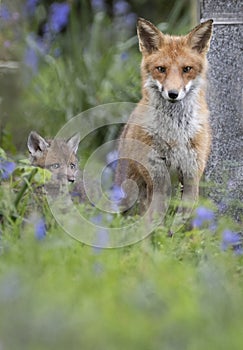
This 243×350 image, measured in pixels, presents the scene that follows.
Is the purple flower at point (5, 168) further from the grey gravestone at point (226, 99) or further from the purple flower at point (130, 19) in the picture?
the purple flower at point (130, 19)

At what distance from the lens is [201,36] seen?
509cm

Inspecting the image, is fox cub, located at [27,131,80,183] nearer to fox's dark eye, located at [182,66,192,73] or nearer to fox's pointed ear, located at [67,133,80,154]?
fox's pointed ear, located at [67,133,80,154]

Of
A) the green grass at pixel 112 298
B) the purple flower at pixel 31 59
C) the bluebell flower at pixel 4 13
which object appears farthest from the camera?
the bluebell flower at pixel 4 13

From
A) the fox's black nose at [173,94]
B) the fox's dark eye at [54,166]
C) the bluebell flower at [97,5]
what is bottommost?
the bluebell flower at [97,5]

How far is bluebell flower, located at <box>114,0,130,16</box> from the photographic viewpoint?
9.69 metres

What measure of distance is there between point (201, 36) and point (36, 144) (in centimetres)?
130

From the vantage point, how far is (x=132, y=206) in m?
5.43

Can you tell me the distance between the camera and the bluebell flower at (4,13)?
838 centimetres

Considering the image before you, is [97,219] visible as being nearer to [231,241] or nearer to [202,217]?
[202,217]

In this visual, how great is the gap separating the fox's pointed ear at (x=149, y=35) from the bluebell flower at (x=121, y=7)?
14.9 feet

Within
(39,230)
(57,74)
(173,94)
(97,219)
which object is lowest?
(57,74)

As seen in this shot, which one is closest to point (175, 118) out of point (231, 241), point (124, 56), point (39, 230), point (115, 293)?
point (231, 241)

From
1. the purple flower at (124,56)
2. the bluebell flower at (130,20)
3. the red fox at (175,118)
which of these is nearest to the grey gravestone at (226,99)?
the red fox at (175,118)

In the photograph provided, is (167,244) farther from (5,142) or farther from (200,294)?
(5,142)
